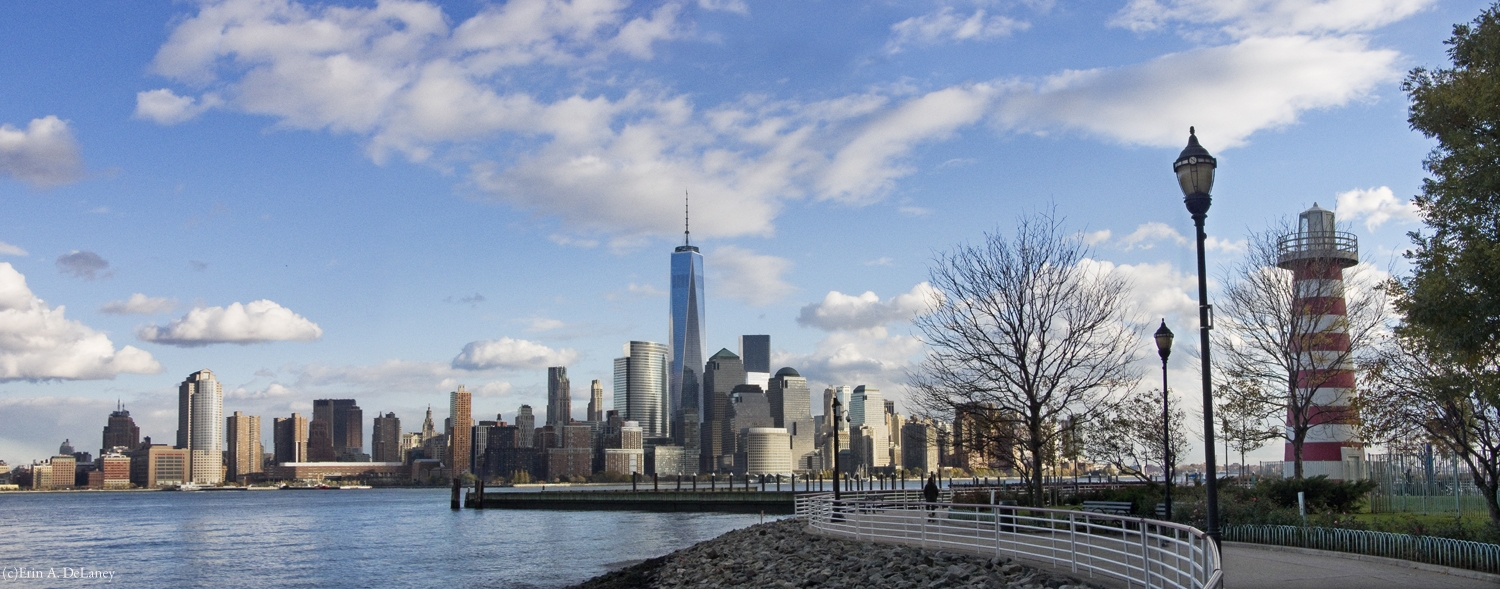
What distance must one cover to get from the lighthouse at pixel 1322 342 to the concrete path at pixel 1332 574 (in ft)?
60.6

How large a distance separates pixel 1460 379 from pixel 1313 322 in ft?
51.7

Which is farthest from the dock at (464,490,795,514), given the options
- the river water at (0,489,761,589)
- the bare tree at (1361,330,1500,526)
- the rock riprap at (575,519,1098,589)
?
the bare tree at (1361,330,1500,526)

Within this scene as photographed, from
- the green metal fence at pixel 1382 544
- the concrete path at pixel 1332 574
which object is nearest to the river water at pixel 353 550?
the green metal fence at pixel 1382 544

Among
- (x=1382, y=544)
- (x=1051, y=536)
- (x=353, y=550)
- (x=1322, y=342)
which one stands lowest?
(x=353, y=550)

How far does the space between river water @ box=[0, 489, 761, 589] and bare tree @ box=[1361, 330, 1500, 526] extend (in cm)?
2888

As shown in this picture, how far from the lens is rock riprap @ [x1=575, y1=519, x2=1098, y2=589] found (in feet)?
65.1

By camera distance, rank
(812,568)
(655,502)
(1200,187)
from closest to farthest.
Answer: (1200,187), (812,568), (655,502)

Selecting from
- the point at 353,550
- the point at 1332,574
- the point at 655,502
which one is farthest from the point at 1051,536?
the point at 655,502

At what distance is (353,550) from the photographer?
217 feet

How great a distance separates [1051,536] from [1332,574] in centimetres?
460

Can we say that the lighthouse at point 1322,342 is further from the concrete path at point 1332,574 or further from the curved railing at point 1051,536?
the concrete path at point 1332,574

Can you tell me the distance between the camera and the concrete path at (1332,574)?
52.9 feet

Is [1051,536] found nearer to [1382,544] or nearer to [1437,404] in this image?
[1382,544]

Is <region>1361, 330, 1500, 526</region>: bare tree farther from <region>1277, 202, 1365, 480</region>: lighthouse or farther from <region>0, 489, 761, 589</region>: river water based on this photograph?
A: <region>0, 489, 761, 589</region>: river water
